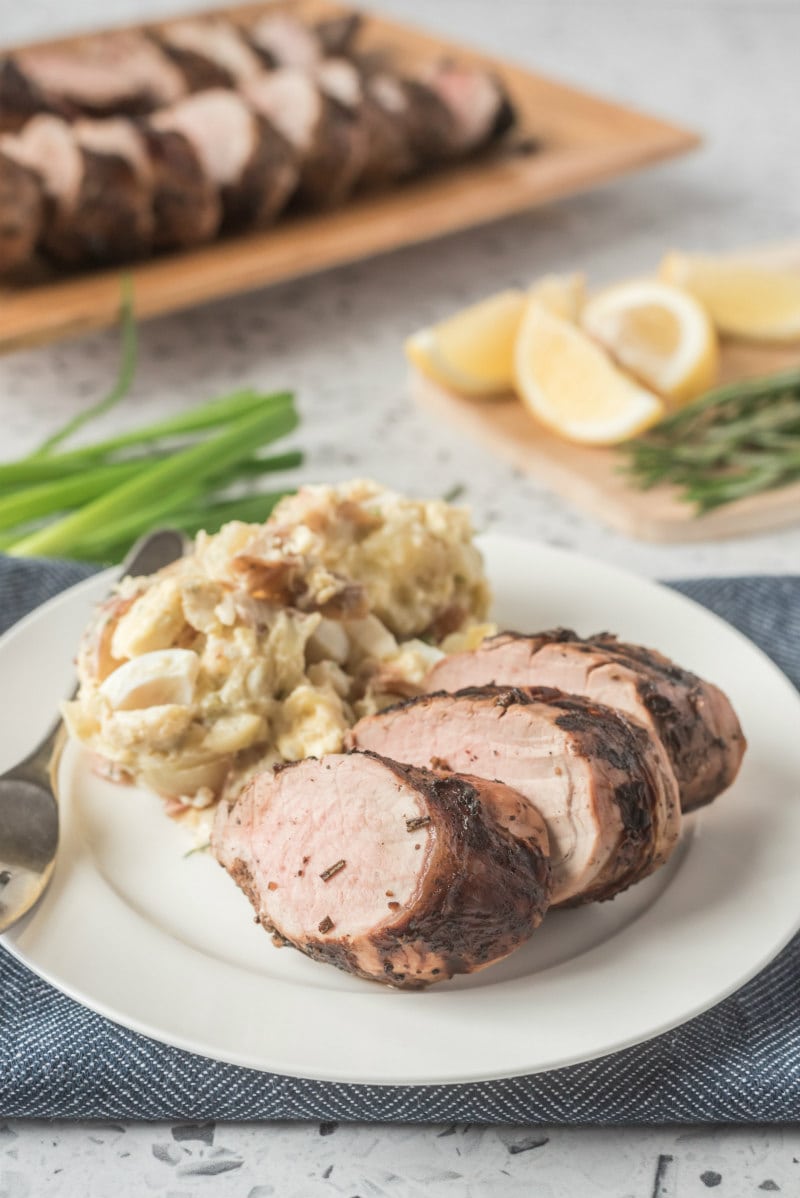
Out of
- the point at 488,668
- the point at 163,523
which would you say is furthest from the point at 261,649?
the point at 163,523

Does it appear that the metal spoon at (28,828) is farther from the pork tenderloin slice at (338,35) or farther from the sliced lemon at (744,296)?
the pork tenderloin slice at (338,35)

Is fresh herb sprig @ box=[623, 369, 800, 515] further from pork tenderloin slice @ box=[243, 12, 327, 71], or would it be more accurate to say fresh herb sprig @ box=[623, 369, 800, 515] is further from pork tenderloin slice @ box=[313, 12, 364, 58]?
pork tenderloin slice @ box=[313, 12, 364, 58]

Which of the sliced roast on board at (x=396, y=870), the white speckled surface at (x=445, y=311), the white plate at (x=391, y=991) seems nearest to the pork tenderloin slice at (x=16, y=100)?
the white speckled surface at (x=445, y=311)

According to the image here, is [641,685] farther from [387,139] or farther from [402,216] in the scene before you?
[387,139]

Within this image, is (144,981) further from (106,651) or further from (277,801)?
(106,651)

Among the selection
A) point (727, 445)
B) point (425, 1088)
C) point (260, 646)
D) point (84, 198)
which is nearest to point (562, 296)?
point (727, 445)

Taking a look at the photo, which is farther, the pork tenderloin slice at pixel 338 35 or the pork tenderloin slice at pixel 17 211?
the pork tenderloin slice at pixel 338 35

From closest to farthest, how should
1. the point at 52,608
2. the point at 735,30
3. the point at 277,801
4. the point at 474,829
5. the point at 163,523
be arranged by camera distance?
the point at 474,829 < the point at 277,801 < the point at 52,608 < the point at 163,523 < the point at 735,30
